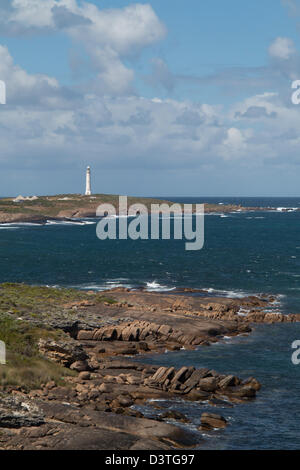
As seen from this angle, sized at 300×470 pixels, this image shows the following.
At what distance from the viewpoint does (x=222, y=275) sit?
93438 millimetres

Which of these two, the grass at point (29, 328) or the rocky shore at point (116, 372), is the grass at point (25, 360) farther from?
the rocky shore at point (116, 372)

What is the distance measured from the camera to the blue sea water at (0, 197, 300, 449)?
119ft

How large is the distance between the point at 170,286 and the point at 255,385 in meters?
42.3

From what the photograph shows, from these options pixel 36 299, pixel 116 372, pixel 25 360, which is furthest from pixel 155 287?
pixel 25 360

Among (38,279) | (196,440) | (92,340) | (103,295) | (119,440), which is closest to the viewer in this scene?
(119,440)

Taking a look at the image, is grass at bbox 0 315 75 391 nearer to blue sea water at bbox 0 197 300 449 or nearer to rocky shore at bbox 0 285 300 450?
rocky shore at bbox 0 285 300 450

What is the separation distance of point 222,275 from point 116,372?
51792 millimetres

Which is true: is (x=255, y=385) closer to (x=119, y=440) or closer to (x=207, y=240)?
(x=119, y=440)

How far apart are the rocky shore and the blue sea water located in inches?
71.2

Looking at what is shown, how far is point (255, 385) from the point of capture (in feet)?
136

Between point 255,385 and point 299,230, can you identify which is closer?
point 255,385

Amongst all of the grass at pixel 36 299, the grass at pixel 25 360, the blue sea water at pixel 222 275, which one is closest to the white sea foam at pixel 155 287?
the blue sea water at pixel 222 275

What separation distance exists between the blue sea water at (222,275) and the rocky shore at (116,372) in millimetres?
1808

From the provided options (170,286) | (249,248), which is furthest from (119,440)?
(249,248)
